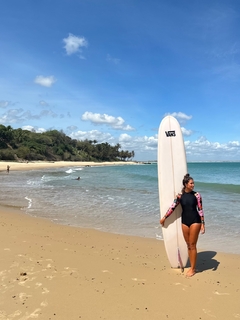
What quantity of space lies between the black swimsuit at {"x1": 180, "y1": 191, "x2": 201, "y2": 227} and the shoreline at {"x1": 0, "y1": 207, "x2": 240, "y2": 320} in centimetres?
77

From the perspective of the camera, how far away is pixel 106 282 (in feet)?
11.2

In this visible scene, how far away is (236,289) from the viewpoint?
335 cm

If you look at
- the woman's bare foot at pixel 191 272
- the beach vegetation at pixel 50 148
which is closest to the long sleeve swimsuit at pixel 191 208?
the woman's bare foot at pixel 191 272

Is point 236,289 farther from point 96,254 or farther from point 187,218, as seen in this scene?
point 96,254

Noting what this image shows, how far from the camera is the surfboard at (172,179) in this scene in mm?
4230

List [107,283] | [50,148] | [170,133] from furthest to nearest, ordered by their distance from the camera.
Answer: [50,148]
[170,133]
[107,283]

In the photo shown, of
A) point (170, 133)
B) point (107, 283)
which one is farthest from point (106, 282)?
point (170, 133)

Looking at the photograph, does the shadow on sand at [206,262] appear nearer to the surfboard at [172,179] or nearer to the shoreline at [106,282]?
the shoreline at [106,282]

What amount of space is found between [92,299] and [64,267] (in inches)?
39.6

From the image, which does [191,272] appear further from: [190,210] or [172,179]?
[172,179]

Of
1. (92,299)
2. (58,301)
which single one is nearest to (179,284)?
(92,299)

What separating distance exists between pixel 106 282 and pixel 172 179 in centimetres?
190

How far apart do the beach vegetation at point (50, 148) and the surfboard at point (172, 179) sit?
5949 cm

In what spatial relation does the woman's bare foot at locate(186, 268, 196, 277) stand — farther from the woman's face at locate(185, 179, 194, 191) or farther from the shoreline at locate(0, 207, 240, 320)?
the woman's face at locate(185, 179, 194, 191)
